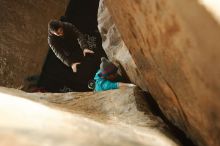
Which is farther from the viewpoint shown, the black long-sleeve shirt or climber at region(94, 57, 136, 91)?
the black long-sleeve shirt

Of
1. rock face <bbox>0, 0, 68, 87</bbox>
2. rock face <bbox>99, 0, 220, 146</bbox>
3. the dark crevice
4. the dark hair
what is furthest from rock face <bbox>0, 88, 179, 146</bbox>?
rock face <bbox>0, 0, 68, 87</bbox>

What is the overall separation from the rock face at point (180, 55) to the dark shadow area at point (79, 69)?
4.14 meters

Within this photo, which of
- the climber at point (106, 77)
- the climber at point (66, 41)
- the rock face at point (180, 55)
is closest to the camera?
the rock face at point (180, 55)

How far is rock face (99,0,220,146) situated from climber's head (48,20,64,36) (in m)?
2.50

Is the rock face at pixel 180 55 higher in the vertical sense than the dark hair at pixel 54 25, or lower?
lower

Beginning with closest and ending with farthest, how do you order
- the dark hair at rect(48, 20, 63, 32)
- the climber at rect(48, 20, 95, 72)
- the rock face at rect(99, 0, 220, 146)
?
1. the rock face at rect(99, 0, 220, 146)
2. the dark hair at rect(48, 20, 63, 32)
3. the climber at rect(48, 20, 95, 72)

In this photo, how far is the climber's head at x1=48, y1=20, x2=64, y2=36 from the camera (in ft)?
18.1

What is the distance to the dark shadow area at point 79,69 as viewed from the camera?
23.9ft

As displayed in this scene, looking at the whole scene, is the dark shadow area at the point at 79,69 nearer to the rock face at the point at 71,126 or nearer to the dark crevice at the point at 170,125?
the dark crevice at the point at 170,125

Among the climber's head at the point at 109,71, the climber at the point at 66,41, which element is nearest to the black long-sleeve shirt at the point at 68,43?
the climber at the point at 66,41

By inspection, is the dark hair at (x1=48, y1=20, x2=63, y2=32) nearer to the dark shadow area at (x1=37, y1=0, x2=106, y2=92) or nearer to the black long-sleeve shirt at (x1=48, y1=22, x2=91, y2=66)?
the black long-sleeve shirt at (x1=48, y1=22, x2=91, y2=66)

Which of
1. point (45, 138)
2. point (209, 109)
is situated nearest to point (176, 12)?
point (209, 109)

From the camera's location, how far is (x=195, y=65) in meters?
2.08

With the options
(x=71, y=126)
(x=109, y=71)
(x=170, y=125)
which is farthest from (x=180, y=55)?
(x=109, y=71)
